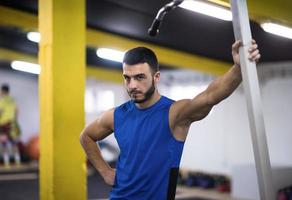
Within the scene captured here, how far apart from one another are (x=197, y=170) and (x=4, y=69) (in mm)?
5891

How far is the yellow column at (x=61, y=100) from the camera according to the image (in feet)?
10.00

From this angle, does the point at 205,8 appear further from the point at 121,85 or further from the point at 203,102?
the point at 121,85

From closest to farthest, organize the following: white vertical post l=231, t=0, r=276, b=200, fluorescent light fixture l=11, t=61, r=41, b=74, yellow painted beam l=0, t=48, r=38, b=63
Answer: white vertical post l=231, t=0, r=276, b=200, yellow painted beam l=0, t=48, r=38, b=63, fluorescent light fixture l=11, t=61, r=41, b=74

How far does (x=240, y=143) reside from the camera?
8000 millimetres

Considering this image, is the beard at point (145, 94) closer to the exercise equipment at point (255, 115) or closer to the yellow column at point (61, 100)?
the exercise equipment at point (255, 115)

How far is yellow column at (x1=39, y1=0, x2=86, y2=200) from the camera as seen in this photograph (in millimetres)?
3047

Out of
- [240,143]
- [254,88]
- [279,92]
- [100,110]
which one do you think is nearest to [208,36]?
[279,92]

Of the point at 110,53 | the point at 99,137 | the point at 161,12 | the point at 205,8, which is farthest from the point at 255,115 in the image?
the point at 110,53

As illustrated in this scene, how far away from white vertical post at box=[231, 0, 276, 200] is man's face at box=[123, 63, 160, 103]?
1.83 feet

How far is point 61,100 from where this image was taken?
3107 millimetres

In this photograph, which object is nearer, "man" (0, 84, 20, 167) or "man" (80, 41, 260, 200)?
"man" (80, 41, 260, 200)

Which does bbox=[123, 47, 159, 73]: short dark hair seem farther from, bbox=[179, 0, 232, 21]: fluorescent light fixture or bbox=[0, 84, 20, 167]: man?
bbox=[0, 84, 20, 167]: man

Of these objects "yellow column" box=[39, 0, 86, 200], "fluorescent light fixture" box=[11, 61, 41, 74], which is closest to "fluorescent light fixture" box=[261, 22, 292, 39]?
"yellow column" box=[39, 0, 86, 200]

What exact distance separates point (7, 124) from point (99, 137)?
26.5ft
